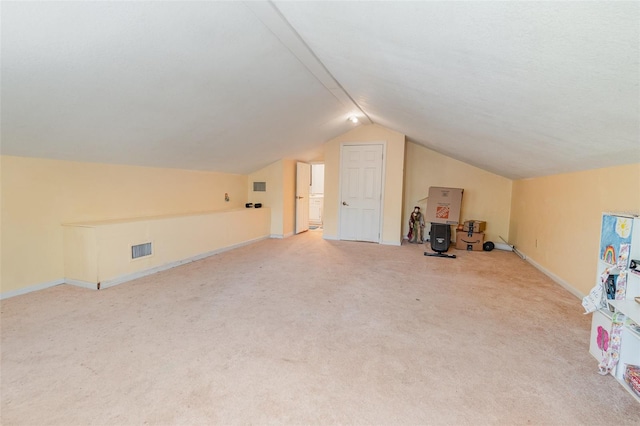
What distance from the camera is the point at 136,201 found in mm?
4246

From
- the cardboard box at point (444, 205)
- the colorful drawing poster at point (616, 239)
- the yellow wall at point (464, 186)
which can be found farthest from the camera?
the yellow wall at point (464, 186)

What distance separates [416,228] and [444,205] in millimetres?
919

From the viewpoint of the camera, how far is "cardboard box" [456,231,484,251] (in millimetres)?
5777

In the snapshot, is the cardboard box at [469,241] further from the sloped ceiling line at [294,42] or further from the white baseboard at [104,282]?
the white baseboard at [104,282]

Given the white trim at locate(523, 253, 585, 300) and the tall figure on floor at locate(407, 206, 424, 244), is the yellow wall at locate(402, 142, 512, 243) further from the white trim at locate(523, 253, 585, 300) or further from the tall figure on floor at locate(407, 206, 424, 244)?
the white trim at locate(523, 253, 585, 300)

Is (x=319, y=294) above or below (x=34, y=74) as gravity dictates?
below

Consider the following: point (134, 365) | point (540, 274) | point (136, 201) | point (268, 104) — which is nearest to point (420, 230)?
point (540, 274)

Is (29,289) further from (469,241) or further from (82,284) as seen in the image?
(469,241)

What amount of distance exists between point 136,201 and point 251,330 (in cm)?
291

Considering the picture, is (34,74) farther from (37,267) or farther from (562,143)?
(562,143)

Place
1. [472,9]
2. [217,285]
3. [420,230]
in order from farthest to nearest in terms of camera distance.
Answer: [420,230]
[217,285]
[472,9]

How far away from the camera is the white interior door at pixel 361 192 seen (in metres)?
6.21

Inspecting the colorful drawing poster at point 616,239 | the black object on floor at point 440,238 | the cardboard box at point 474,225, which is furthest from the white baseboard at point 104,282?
the cardboard box at point 474,225

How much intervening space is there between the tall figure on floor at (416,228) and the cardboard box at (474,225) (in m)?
0.86
